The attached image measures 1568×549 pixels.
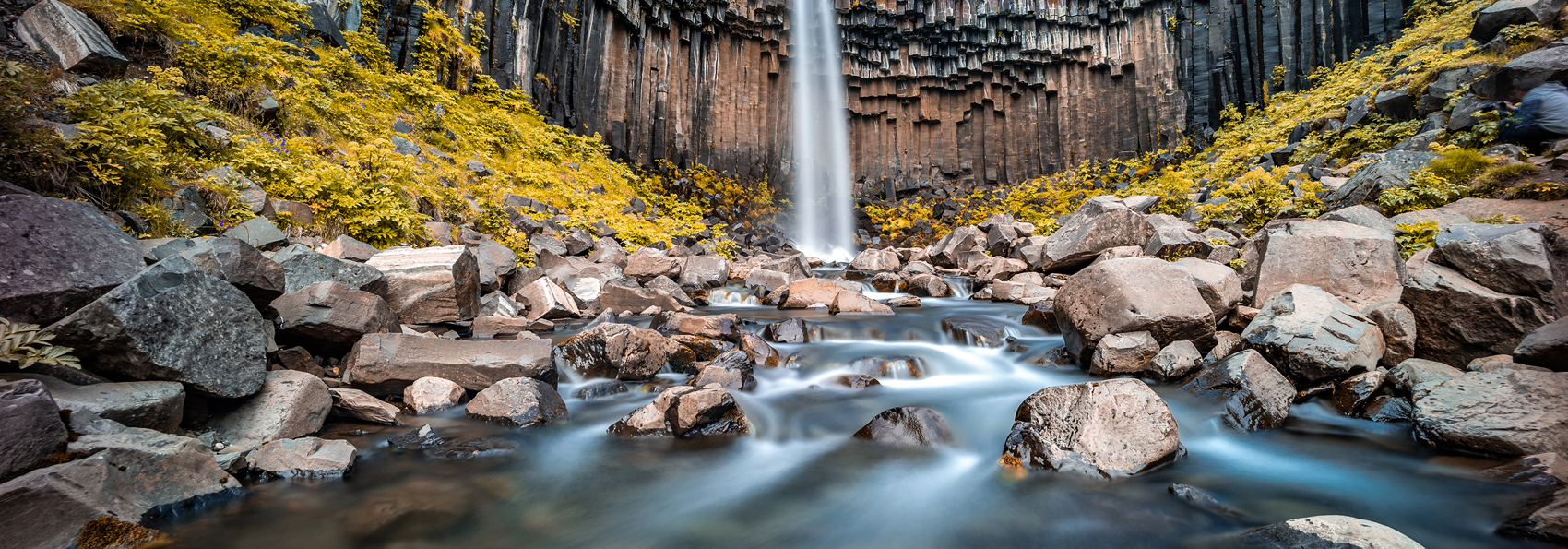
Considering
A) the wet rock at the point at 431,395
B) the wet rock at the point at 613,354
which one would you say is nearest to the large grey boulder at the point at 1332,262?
the wet rock at the point at 613,354

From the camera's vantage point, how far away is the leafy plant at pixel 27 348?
8.30 feet

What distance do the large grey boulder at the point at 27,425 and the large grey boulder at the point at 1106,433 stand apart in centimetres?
502

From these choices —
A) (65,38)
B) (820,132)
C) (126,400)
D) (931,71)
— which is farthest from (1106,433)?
(931,71)

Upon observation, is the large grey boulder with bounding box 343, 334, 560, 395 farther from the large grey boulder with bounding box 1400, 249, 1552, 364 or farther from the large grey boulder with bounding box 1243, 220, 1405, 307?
the large grey boulder with bounding box 1243, 220, 1405, 307

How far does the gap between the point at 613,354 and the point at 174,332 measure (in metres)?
2.94

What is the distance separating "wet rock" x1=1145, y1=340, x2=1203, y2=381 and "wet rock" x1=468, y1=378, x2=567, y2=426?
209 inches

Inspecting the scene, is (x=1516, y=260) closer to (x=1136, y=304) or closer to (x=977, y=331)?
(x=1136, y=304)

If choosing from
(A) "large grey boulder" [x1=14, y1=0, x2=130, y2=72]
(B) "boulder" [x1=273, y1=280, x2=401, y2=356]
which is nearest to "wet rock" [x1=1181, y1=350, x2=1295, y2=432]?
(B) "boulder" [x1=273, y1=280, x2=401, y2=356]

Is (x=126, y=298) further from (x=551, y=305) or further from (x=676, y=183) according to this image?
(x=676, y=183)

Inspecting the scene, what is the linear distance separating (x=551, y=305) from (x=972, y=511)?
21.0ft

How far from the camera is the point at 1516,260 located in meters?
4.01

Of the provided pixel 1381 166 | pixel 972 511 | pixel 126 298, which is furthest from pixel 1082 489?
pixel 1381 166

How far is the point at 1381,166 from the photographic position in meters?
7.89

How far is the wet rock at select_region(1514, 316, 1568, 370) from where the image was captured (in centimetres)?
336
